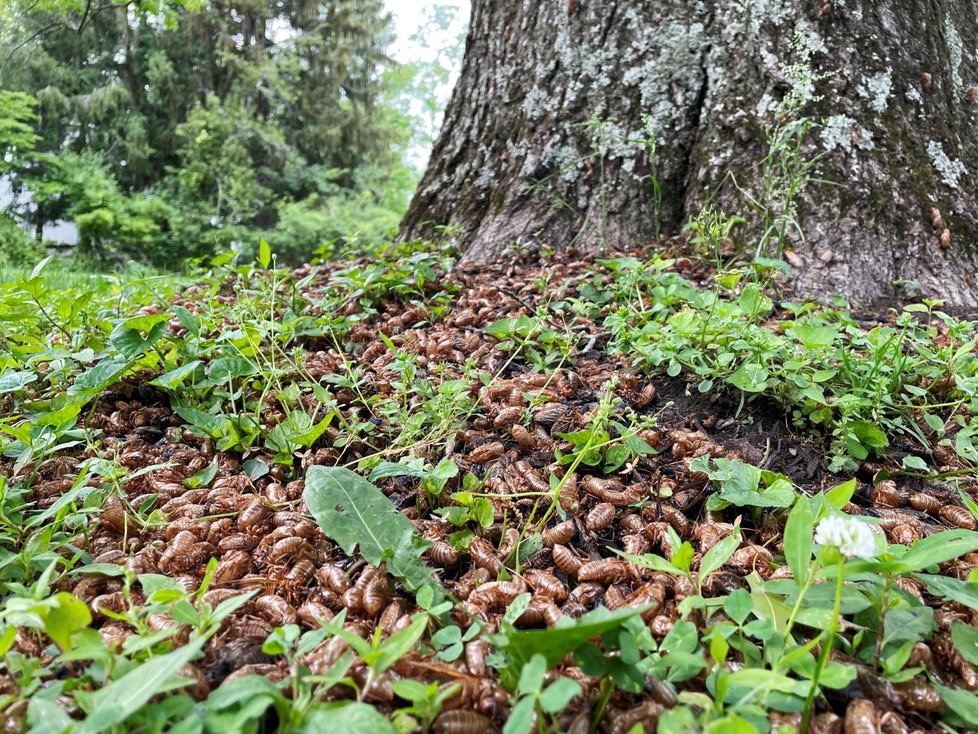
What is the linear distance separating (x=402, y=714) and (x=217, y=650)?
0.40 meters

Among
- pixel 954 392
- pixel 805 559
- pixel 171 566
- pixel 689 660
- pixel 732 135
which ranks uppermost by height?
pixel 732 135

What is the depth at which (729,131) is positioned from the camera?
9.86 ft

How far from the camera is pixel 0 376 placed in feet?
5.82

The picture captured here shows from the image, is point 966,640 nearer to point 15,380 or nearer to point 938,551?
point 938,551

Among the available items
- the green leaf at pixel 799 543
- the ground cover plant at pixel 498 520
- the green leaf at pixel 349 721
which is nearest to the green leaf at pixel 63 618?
the ground cover plant at pixel 498 520

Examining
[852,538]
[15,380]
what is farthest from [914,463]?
[15,380]

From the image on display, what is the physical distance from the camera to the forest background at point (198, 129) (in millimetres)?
12234

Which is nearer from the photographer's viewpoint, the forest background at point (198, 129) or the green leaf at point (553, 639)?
the green leaf at point (553, 639)

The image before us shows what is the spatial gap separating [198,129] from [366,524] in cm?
1448

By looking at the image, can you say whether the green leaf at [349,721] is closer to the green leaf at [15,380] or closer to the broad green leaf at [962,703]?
the broad green leaf at [962,703]

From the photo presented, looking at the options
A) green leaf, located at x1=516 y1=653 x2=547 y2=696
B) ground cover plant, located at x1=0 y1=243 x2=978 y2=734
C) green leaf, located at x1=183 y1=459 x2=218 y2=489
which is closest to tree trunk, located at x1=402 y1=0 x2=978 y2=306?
ground cover plant, located at x1=0 y1=243 x2=978 y2=734

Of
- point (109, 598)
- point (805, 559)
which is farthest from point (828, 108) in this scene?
point (109, 598)

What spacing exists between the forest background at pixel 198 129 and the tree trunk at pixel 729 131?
10041 mm

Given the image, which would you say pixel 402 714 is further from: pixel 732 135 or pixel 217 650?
pixel 732 135
